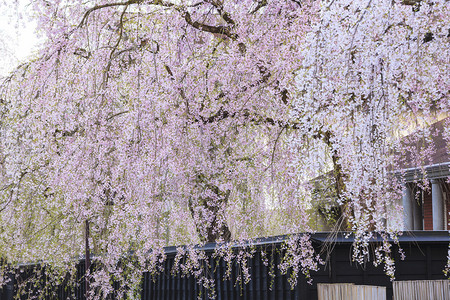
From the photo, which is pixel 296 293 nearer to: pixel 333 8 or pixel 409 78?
pixel 409 78

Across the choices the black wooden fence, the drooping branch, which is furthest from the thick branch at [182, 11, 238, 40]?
the black wooden fence

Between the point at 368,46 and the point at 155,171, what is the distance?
3.33 meters

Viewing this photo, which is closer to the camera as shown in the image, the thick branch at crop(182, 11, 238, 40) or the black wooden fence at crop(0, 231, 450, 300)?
the black wooden fence at crop(0, 231, 450, 300)

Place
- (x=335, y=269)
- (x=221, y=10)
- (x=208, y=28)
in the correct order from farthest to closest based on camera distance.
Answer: (x=208, y=28) < (x=221, y=10) < (x=335, y=269)

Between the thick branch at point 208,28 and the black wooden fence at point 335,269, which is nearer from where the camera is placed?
the black wooden fence at point 335,269

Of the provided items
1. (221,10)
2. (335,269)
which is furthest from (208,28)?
(335,269)

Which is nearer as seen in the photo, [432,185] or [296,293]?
[296,293]

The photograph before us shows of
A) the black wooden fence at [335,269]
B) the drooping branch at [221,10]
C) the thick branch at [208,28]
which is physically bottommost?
the black wooden fence at [335,269]

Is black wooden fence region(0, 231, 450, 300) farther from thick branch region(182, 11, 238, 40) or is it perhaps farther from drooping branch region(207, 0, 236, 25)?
drooping branch region(207, 0, 236, 25)

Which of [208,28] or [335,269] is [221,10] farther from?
[335,269]

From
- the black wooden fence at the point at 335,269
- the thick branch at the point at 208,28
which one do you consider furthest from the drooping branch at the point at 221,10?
the black wooden fence at the point at 335,269

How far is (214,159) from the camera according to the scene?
902 cm

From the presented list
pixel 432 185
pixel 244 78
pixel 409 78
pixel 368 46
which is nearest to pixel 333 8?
pixel 368 46

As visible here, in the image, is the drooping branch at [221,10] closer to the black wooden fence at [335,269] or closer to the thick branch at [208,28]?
the thick branch at [208,28]
